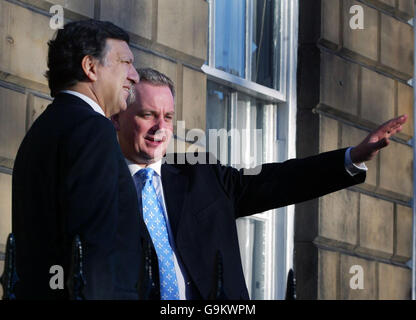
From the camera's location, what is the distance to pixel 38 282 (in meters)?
3.77

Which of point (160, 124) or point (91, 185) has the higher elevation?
point (160, 124)

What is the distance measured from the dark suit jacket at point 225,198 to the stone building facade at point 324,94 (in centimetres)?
97

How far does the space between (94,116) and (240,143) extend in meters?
3.80

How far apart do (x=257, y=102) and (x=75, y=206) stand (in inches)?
173

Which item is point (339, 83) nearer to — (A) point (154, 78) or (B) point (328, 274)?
(B) point (328, 274)

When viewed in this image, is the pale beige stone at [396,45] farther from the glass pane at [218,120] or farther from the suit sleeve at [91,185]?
the suit sleeve at [91,185]

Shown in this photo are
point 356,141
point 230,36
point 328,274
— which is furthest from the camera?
point 356,141

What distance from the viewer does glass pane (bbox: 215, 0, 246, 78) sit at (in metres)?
7.43

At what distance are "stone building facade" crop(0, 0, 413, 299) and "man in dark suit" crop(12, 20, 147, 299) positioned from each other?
1502 mm

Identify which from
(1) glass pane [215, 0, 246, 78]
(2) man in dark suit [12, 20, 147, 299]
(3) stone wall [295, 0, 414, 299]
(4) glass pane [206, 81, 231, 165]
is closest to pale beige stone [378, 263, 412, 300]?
(3) stone wall [295, 0, 414, 299]

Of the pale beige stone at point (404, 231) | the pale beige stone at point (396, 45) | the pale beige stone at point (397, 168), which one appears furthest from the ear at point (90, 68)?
the pale beige stone at point (404, 231)

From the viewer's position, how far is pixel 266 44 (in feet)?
26.3

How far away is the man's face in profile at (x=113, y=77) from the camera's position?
13.8 feet

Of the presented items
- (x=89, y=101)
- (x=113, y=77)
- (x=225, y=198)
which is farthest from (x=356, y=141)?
(x=89, y=101)
